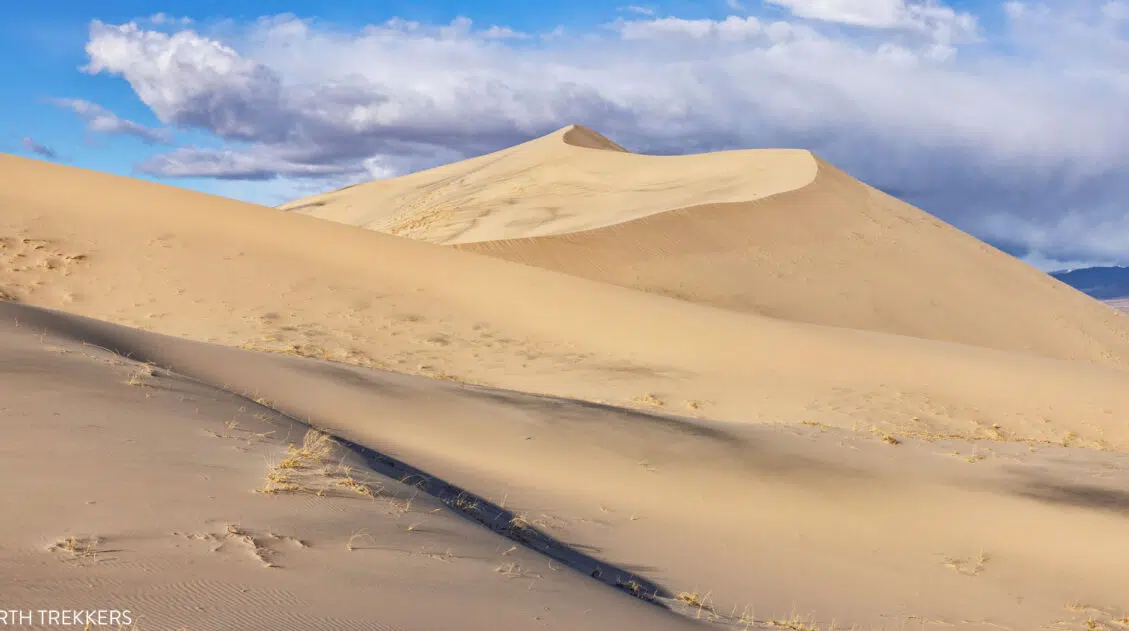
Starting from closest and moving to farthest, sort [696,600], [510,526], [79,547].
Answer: [79,547]
[696,600]
[510,526]

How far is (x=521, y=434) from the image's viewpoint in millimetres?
10289

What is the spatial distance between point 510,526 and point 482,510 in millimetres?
383

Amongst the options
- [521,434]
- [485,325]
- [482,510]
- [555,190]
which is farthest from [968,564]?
[555,190]

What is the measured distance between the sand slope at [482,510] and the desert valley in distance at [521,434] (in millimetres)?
33

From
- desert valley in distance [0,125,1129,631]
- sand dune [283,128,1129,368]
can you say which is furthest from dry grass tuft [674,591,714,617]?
sand dune [283,128,1129,368]

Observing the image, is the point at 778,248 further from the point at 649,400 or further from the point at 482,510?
the point at 482,510

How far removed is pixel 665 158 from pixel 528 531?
36.5 metres

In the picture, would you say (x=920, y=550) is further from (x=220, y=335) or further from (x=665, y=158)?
(x=665, y=158)

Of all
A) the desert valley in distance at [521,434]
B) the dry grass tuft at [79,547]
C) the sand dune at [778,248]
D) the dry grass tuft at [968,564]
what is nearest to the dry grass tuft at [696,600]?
the desert valley in distance at [521,434]

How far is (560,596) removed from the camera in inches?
204

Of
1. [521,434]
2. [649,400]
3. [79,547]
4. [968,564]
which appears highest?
[649,400]

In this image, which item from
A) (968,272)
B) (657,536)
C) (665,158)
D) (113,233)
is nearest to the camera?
(657,536)

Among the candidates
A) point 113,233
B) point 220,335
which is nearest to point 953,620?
point 220,335

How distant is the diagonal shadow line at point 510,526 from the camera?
6.41m
